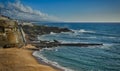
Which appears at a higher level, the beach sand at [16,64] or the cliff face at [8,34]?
the cliff face at [8,34]

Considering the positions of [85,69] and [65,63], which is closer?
[85,69]

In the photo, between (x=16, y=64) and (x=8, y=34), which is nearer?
(x=16, y=64)

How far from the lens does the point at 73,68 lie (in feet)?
116

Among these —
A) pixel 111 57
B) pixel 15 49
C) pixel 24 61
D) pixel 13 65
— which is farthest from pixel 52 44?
pixel 13 65

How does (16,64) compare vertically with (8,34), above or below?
below

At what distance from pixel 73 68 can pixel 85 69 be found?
1.84 m

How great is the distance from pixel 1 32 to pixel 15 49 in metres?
4.44

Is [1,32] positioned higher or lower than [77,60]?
higher

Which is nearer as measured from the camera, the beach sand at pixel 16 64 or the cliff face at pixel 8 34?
the beach sand at pixel 16 64

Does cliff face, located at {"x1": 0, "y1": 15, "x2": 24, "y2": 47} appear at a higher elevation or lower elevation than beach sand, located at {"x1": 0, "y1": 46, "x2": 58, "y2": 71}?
higher

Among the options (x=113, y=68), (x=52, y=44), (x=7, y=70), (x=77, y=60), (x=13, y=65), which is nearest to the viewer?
(x=7, y=70)

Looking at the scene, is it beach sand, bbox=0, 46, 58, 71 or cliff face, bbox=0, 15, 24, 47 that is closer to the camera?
beach sand, bbox=0, 46, 58, 71

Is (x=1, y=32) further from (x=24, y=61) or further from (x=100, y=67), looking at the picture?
(x=100, y=67)

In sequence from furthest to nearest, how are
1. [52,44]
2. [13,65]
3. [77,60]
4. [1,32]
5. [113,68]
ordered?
[52,44] < [1,32] < [77,60] < [113,68] < [13,65]
